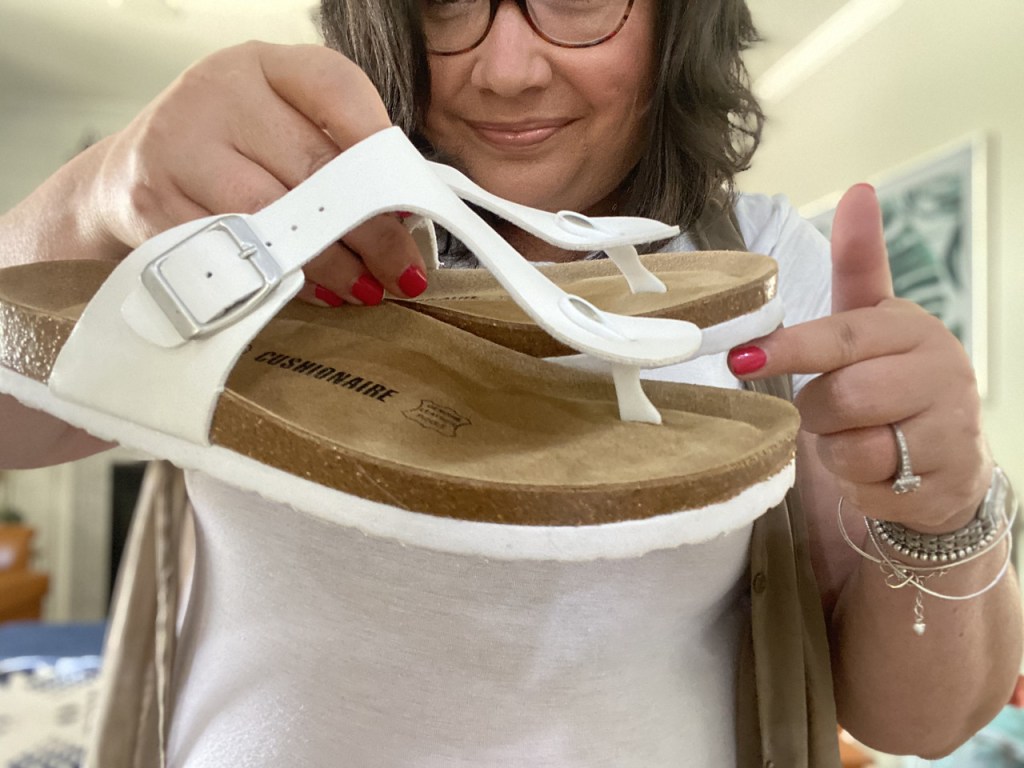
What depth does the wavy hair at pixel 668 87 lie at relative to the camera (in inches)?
13.5

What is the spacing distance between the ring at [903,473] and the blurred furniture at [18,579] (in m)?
2.16

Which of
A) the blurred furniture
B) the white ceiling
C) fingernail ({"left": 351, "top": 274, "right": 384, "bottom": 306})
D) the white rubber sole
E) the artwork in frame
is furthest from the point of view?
the blurred furniture

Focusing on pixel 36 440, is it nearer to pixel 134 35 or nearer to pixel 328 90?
pixel 328 90

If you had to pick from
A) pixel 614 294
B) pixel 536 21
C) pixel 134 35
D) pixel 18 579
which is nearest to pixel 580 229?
pixel 614 294

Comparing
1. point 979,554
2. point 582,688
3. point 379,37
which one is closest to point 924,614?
point 979,554

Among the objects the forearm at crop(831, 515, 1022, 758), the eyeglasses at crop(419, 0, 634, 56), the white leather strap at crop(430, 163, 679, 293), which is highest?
the eyeglasses at crop(419, 0, 634, 56)

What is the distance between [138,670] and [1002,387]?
63 cm

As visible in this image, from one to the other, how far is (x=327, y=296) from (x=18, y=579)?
6.76 ft

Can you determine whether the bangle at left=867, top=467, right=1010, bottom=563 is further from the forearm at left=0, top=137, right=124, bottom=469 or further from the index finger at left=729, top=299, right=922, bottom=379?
the forearm at left=0, top=137, right=124, bottom=469

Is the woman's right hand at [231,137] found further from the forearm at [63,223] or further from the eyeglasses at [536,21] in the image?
the eyeglasses at [536,21]

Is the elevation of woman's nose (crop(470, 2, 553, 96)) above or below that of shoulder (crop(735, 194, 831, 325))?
above

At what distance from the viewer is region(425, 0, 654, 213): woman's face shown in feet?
1.13

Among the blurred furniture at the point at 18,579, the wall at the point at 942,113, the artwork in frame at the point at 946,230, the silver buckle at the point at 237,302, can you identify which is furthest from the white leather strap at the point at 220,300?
the blurred furniture at the point at 18,579

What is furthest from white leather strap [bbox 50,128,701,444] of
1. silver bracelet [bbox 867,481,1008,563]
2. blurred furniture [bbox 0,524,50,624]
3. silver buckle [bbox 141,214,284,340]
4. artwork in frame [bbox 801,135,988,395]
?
blurred furniture [bbox 0,524,50,624]
